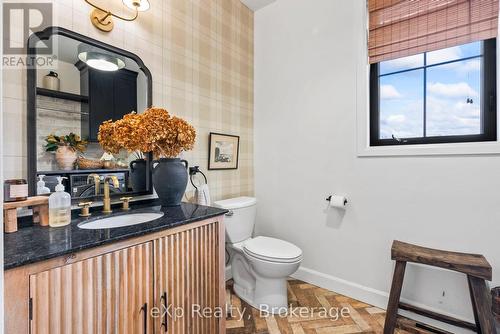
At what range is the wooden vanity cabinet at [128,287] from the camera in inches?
31.3

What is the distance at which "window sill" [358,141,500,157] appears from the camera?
151 cm

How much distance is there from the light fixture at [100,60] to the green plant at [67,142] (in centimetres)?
43

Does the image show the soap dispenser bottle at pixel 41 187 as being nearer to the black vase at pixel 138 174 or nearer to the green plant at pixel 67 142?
the green plant at pixel 67 142

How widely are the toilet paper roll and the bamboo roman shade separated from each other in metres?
1.08

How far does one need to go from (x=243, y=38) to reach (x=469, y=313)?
2.78m

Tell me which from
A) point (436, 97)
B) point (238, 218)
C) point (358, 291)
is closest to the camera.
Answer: point (436, 97)

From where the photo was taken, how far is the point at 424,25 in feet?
5.65

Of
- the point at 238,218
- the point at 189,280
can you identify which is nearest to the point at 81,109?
the point at 189,280

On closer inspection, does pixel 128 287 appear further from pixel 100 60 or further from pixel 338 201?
pixel 338 201

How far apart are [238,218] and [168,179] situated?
808 millimetres

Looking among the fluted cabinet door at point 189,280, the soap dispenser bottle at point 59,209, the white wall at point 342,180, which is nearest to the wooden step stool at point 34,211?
the soap dispenser bottle at point 59,209

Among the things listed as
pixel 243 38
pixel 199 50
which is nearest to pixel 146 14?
pixel 199 50

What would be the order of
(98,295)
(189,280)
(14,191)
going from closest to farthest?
1. (98,295)
2. (14,191)
3. (189,280)

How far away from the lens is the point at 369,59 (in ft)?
6.38
